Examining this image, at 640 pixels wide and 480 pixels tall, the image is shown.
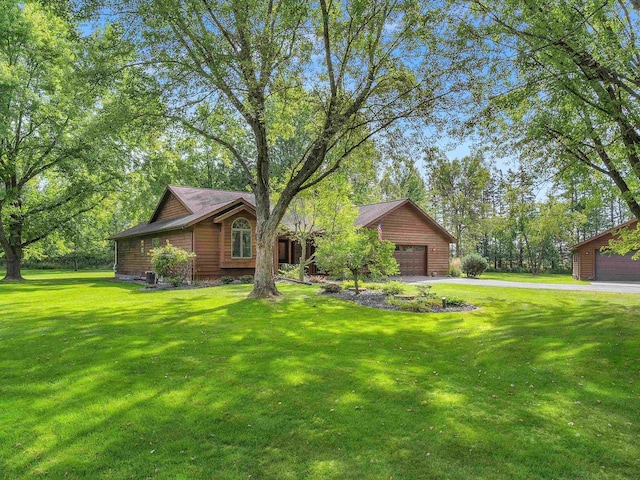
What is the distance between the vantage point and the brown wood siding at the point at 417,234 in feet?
79.2

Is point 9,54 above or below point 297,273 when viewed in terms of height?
above

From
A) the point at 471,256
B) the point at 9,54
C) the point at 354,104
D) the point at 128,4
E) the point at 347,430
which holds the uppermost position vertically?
the point at 9,54

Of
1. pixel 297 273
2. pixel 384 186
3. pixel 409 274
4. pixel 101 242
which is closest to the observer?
Answer: pixel 297 273

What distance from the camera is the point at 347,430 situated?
3.61 m

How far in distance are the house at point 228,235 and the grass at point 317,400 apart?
10.9 m

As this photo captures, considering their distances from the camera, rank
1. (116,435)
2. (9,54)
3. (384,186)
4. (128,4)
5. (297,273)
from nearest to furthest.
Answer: (116,435), (128,4), (297,273), (9,54), (384,186)

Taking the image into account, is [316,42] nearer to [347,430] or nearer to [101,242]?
[347,430]

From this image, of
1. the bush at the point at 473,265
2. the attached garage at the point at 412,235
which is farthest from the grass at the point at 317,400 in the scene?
the bush at the point at 473,265

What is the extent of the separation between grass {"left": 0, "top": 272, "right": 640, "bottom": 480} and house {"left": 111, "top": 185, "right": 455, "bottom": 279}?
429 inches

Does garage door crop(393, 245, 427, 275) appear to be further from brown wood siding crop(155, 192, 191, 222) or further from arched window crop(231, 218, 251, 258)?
brown wood siding crop(155, 192, 191, 222)

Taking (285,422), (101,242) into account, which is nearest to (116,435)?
(285,422)

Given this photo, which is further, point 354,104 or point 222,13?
point 354,104

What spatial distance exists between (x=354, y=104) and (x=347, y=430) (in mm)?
9862

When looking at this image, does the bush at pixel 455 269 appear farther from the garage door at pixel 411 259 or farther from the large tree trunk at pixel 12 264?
the large tree trunk at pixel 12 264
